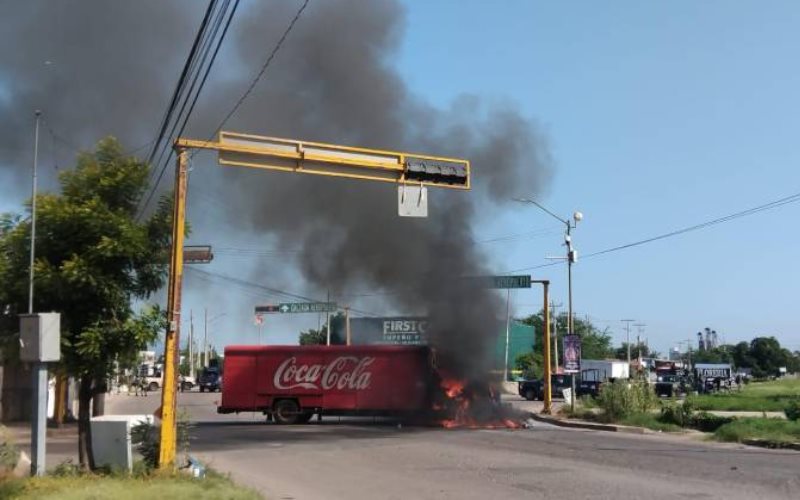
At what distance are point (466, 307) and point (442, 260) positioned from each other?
5.99ft

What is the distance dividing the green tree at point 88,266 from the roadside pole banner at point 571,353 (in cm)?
1928

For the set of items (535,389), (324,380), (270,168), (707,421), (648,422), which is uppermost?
(270,168)

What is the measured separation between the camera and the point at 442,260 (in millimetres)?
27094

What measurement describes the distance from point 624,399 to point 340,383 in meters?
9.25

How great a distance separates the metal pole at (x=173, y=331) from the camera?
11141mm

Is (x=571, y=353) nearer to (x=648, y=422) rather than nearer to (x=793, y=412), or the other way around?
(x=648, y=422)

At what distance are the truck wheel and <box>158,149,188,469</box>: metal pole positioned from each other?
15140 millimetres

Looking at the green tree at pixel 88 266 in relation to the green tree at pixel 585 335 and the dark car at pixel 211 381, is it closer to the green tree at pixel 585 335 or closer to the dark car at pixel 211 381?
the dark car at pixel 211 381

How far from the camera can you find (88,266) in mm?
10172

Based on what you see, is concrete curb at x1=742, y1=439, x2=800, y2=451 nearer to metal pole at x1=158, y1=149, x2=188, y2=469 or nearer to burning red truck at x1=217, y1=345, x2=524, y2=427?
burning red truck at x1=217, y1=345, x2=524, y2=427

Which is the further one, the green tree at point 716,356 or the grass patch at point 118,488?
the green tree at point 716,356

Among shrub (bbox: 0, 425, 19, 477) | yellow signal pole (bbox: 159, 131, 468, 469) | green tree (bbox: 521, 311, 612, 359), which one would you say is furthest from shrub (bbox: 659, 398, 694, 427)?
green tree (bbox: 521, 311, 612, 359)

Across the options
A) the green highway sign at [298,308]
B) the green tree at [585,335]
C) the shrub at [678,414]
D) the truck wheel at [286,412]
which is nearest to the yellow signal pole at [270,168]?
the shrub at [678,414]

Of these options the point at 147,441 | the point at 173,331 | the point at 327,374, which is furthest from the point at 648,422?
the point at 147,441
